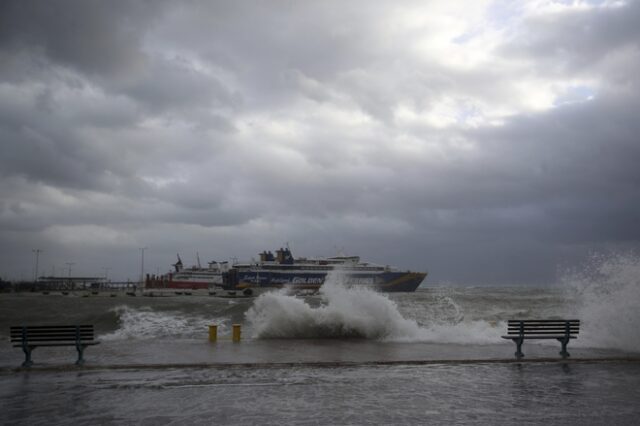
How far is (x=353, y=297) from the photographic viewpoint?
54.0 ft

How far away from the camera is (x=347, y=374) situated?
8742 mm

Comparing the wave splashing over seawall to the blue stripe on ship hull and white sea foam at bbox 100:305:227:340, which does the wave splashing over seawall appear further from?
the blue stripe on ship hull

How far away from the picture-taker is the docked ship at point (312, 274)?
88.1 meters

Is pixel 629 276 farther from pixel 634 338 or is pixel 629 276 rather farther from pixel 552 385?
pixel 552 385

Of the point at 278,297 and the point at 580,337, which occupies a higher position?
the point at 278,297

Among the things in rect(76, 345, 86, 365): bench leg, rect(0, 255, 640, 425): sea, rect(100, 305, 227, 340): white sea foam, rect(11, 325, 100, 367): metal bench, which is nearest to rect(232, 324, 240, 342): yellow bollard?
rect(0, 255, 640, 425): sea

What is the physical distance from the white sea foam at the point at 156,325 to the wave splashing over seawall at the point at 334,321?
10.1 ft

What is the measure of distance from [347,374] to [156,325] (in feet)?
44.1

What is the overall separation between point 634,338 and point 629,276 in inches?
81.9

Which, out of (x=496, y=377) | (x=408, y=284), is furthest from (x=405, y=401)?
(x=408, y=284)

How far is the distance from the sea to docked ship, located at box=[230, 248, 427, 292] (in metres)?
71.5

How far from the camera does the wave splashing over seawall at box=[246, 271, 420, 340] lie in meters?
15.4

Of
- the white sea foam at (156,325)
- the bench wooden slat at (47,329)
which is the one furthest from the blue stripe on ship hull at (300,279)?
the bench wooden slat at (47,329)

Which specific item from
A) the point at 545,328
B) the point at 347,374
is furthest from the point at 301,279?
the point at 347,374
